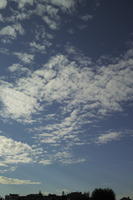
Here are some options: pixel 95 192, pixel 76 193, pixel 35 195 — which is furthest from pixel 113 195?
pixel 35 195

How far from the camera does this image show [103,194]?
297 feet

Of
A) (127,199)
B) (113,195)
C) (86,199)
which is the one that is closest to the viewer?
(113,195)

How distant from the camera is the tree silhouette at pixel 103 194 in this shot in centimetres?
8951

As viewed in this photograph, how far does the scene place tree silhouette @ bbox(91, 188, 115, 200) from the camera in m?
89.5

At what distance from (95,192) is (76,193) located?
→ 27191 mm

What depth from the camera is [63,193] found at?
12019 cm

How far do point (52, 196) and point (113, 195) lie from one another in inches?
1464

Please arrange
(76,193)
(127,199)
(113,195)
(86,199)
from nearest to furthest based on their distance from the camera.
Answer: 1. (113,195)
2. (86,199)
3. (76,193)
4. (127,199)

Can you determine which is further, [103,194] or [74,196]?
[74,196]

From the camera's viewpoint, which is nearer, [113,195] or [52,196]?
[113,195]

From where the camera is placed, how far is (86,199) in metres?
109

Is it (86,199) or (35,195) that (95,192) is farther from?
(35,195)

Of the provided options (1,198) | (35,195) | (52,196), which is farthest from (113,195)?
(1,198)

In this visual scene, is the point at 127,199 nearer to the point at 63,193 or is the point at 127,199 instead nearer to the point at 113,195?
the point at 63,193
